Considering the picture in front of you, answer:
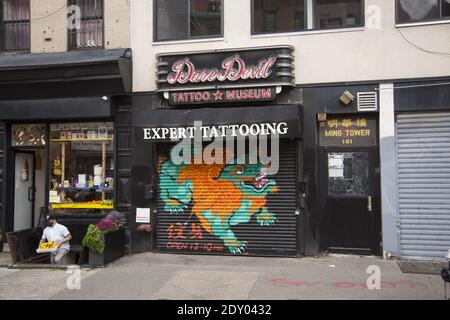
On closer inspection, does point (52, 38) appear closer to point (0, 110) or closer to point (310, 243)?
point (0, 110)

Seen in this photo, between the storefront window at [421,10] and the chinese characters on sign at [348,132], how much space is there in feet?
6.88

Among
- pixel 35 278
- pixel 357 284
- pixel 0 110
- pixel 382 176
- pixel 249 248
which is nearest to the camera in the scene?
pixel 357 284

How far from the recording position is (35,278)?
29.2ft

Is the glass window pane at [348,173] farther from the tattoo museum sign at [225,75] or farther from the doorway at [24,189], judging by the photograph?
the doorway at [24,189]

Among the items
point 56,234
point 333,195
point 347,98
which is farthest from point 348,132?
point 56,234

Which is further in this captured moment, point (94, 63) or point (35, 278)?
point (94, 63)

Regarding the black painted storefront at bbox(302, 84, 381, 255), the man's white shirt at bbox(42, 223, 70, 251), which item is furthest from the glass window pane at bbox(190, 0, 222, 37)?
the man's white shirt at bbox(42, 223, 70, 251)

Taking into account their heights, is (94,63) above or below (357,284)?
above

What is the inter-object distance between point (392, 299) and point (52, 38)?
29.6ft

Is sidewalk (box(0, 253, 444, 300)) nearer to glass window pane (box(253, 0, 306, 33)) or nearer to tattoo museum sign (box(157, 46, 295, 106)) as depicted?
tattoo museum sign (box(157, 46, 295, 106))

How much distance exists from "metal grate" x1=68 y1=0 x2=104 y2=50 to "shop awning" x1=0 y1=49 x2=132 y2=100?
386 mm

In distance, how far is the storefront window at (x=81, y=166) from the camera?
11156 millimetres

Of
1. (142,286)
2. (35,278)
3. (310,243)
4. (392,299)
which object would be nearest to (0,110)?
(35,278)

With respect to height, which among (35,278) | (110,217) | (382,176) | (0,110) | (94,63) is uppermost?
(94,63)
